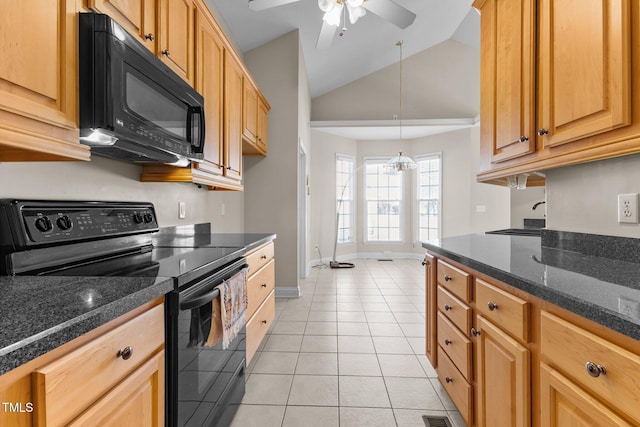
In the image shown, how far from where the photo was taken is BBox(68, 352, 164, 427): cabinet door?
2.33 feet

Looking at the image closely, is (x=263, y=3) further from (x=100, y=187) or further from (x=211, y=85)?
(x=100, y=187)

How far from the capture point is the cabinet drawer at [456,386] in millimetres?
1462

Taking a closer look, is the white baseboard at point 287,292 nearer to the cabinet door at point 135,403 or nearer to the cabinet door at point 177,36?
the cabinet door at point 177,36

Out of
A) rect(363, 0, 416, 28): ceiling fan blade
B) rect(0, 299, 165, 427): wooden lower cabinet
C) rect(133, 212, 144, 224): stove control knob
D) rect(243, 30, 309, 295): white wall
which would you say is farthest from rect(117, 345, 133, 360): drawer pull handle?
rect(243, 30, 309, 295): white wall

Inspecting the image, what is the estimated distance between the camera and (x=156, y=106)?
1.42m

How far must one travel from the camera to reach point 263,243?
2.37 m

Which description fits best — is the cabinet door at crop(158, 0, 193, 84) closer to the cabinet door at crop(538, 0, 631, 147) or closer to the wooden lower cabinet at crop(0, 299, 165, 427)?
the wooden lower cabinet at crop(0, 299, 165, 427)

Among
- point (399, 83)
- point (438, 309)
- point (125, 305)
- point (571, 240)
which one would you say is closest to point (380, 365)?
point (438, 309)

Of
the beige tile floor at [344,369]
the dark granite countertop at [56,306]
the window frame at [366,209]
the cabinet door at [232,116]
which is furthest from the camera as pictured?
the window frame at [366,209]

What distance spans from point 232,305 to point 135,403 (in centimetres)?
67

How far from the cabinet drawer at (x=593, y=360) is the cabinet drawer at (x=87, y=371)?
1146mm

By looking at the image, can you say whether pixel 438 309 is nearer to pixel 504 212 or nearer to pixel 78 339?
pixel 78 339

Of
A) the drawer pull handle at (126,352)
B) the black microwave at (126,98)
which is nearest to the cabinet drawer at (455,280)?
the drawer pull handle at (126,352)

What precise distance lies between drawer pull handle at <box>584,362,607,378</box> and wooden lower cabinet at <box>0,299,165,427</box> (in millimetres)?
1142
